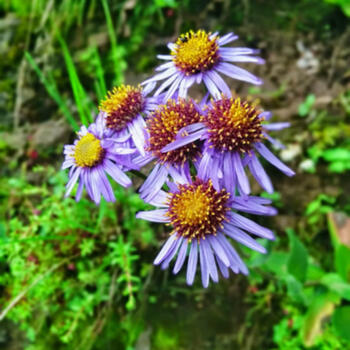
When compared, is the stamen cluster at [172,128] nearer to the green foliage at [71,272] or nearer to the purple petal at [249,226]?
the purple petal at [249,226]

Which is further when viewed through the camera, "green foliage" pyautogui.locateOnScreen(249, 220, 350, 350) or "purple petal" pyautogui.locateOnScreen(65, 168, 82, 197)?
"green foliage" pyautogui.locateOnScreen(249, 220, 350, 350)

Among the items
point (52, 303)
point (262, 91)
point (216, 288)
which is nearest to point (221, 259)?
point (216, 288)

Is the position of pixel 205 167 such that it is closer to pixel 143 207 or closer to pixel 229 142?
pixel 229 142

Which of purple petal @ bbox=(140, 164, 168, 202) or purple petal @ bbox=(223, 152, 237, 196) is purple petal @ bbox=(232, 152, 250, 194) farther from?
purple petal @ bbox=(140, 164, 168, 202)

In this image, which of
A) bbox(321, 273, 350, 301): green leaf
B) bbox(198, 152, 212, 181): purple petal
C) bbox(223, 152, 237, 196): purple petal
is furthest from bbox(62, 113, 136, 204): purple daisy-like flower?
bbox(321, 273, 350, 301): green leaf

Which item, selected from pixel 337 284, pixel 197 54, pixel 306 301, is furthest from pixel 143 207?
pixel 337 284

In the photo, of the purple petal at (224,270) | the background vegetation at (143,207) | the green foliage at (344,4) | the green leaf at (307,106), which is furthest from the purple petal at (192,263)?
the green foliage at (344,4)
